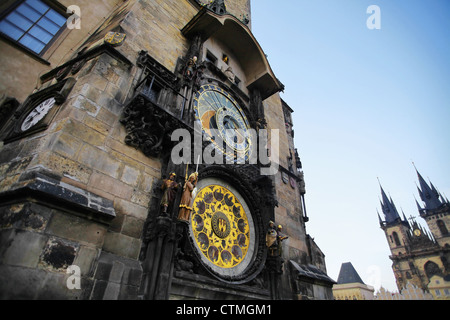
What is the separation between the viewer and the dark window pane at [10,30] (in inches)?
225

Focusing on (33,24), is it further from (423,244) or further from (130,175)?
(423,244)

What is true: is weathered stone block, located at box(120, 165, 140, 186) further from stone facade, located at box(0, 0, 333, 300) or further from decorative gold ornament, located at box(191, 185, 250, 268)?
decorative gold ornament, located at box(191, 185, 250, 268)

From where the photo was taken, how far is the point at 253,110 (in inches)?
360

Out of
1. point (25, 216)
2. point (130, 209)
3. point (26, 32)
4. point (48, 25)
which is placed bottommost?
point (25, 216)

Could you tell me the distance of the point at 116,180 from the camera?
4.14 meters

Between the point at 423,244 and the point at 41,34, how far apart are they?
66.0 m

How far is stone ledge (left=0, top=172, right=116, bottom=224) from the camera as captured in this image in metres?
2.92

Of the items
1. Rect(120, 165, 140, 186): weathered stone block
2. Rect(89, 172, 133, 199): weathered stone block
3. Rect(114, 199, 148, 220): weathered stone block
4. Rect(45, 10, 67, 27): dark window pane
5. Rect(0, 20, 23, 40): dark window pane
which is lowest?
Rect(114, 199, 148, 220): weathered stone block

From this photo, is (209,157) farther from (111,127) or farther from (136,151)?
(111,127)

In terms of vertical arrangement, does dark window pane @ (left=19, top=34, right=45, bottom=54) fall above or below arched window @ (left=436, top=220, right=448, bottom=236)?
below

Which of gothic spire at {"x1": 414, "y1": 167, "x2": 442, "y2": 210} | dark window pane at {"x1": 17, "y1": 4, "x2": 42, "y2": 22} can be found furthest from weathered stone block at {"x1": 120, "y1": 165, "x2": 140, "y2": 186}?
gothic spire at {"x1": 414, "y1": 167, "x2": 442, "y2": 210}

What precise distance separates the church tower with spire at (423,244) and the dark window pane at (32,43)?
189 ft

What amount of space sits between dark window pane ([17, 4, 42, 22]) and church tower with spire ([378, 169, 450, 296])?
191 feet

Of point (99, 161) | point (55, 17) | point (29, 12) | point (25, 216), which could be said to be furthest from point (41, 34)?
Answer: point (25, 216)
